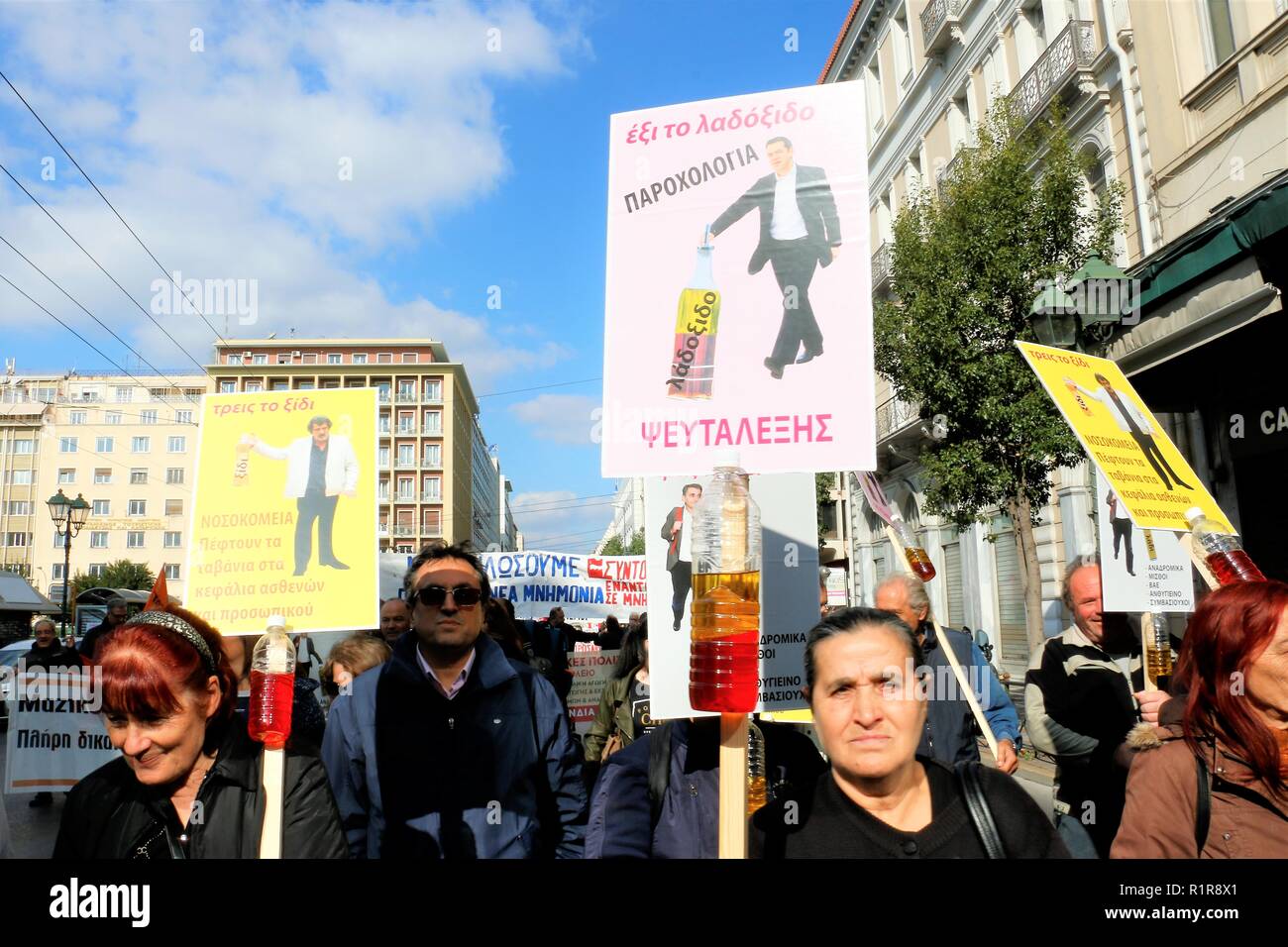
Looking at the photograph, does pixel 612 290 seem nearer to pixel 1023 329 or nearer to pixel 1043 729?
pixel 1043 729

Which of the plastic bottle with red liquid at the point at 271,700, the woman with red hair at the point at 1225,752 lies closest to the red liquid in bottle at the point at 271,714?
the plastic bottle with red liquid at the point at 271,700

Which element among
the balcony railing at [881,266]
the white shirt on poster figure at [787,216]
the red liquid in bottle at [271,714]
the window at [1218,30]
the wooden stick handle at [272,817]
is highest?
the balcony railing at [881,266]

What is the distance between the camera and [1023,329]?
13852 mm

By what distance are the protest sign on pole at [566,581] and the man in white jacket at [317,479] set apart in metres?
10.6

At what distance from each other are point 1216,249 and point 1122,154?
7.69 meters

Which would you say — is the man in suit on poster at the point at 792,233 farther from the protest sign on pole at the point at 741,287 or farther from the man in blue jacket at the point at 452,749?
the man in blue jacket at the point at 452,749

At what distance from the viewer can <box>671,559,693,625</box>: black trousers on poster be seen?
2.98m

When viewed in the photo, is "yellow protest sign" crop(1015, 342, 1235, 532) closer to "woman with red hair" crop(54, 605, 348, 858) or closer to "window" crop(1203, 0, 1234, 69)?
"woman with red hair" crop(54, 605, 348, 858)

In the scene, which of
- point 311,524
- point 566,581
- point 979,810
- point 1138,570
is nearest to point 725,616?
point 979,810

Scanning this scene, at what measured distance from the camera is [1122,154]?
15.6 meters

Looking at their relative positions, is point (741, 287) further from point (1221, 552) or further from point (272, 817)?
point (272, 817)

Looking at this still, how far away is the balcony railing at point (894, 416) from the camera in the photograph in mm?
26172

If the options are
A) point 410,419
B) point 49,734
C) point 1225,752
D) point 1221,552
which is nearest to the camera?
point 1225,752
